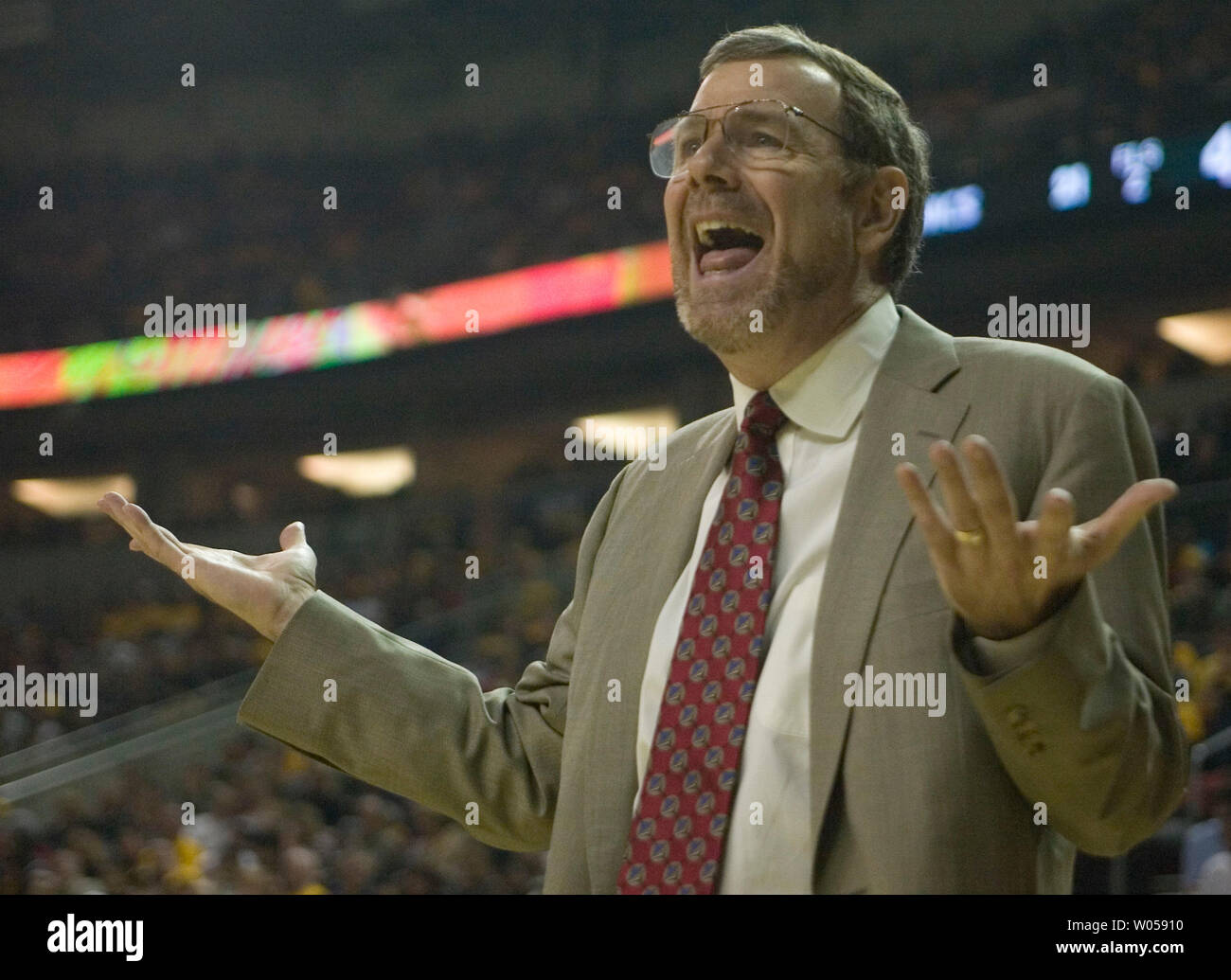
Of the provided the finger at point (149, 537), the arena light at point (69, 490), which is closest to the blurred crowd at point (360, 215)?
the arena light at point (69, 490)

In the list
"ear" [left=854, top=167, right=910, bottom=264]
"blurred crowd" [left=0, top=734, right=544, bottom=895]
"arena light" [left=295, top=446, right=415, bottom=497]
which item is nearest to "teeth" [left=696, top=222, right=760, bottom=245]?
"ear" [left=854, top=167, right=910, bottom=264]

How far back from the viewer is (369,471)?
9023 millimetres

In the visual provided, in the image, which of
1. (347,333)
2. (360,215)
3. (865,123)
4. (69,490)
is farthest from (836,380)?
(69,490)

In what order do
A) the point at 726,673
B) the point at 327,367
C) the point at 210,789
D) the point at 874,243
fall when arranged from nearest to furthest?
the point at 726,673, the point at 874,243, the point at 210,789, the point at 327,367

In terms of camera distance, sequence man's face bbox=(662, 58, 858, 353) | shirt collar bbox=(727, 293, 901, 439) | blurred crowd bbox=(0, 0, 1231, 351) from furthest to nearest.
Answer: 1. blurred crowd bbox=(0, 0, 1231, 351)
2. man's face bbox=(662, 58, 858, 353)
3. shirt collar bbox=(727, 293, 901, 439)

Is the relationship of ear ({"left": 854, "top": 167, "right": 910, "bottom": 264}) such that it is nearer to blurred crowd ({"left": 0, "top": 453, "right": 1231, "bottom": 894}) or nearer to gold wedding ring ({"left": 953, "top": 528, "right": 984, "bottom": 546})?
gold wedding ring ({"left": 953, "top": 528, "right": 984, "bottom": 546})

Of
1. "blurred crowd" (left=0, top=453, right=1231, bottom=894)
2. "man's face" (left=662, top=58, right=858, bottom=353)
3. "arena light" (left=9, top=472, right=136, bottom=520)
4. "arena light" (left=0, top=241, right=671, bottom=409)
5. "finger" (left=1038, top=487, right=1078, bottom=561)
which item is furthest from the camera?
"arena light" (left=9, top=472, right=136, bottom=520)

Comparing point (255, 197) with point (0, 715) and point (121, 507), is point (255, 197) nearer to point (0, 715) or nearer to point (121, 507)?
point (0, 715)

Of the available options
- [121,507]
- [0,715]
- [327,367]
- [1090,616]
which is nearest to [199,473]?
[327,367]

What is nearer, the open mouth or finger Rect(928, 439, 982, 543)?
finger Rect(928, 439, 982, 543)

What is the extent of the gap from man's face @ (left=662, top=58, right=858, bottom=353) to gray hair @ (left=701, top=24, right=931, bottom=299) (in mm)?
15

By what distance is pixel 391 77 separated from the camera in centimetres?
998

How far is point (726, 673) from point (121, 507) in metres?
0.62

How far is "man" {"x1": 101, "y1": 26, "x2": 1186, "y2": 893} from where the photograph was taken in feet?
3.42
